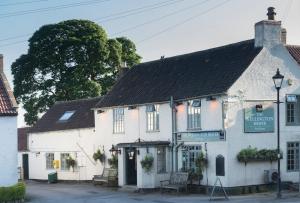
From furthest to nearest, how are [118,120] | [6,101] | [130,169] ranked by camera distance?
[118,120]
[130,169]
[6,101]

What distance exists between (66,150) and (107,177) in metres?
7.15

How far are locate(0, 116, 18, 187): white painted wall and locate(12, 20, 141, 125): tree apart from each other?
84.3ft

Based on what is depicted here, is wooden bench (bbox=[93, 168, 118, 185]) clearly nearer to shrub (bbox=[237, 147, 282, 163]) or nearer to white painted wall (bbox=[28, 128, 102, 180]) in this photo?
white painted wall (bbox=[28, 128, 102, 180])

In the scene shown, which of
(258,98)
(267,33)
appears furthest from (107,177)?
(267,33)

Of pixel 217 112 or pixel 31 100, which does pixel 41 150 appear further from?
pixel 217 112

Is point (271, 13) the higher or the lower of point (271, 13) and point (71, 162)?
the higher

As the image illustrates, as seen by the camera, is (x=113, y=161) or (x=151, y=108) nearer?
(x=151, y=108)

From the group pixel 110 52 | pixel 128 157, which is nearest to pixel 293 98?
pixel 128 157

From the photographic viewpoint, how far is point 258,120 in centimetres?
3366

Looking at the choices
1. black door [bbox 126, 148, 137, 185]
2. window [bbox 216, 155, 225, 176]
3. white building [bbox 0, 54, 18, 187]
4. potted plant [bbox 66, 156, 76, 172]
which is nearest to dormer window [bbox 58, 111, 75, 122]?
potted plant [bbox 66, 156, 76, 172]

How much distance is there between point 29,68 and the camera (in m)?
59.3

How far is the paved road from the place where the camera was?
30562 millimetres

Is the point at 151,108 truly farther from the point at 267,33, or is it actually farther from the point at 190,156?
the point at 267,33

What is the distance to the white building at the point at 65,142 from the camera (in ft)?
150
